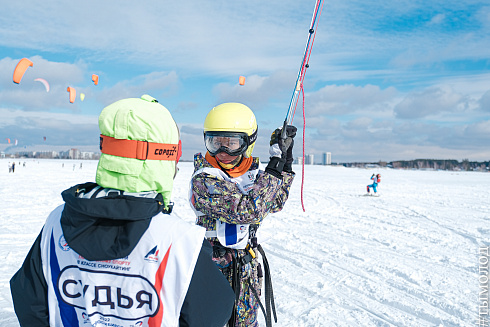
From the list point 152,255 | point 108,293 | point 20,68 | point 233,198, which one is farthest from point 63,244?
point 20,68

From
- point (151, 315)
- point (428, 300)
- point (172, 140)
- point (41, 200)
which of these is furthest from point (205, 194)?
point (41, 200)

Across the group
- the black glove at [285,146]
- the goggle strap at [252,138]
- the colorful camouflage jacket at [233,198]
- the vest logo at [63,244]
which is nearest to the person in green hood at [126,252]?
the vest logo at [63,244]

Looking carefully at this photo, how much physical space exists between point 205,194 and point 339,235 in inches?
251

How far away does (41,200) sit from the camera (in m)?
12.4

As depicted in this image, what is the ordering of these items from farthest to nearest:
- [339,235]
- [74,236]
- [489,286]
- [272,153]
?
[339,235]
[489,286]
[272,153]
[74,236]

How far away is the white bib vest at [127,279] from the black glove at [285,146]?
113 cm

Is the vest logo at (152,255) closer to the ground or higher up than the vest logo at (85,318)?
higher up

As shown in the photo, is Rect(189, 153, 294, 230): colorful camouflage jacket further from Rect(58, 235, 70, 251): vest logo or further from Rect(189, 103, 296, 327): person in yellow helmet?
Rect(58, 235, 70, 251): vest logo

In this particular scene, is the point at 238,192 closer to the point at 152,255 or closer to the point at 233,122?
the point at 233,122

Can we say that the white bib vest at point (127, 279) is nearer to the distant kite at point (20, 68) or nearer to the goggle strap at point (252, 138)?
the goggle strap at point (252, 138)

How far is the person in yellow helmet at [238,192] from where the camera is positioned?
Answer: 2.10m

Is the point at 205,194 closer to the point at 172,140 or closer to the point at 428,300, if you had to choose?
the point at 172,140

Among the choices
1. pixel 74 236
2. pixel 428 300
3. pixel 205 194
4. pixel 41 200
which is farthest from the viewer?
pixel 41 200

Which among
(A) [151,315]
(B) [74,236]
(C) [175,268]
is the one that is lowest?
(A) [151,315]
